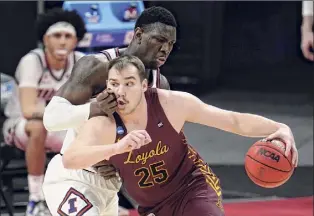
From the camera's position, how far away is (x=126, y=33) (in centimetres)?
645

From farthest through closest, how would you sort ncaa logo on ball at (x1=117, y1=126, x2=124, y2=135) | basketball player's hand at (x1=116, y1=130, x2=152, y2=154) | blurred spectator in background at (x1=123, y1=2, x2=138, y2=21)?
blurred spectator in background at (x1=123, y1=2, x2=138, y2=21)
ncaa logo on ball at (x1=117, y1=126, x2=124, y2=135)
basketball player's hand at (x1=116, y1=130, x2=152, y2=154)

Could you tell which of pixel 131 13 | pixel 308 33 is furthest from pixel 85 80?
pixel 131 13

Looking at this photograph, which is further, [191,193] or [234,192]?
[234,192]

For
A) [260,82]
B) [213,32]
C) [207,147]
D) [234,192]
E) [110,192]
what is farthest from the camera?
[260,82]

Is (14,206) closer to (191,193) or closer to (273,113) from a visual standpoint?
(191,193)

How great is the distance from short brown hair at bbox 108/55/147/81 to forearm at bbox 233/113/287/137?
0.46 m

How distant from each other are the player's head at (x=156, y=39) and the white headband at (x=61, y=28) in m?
2.02

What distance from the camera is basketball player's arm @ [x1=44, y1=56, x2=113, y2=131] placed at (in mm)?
3582

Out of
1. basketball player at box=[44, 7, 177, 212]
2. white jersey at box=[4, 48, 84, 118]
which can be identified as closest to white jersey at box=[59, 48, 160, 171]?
basketball player at box=[44, 7, 177, 212]

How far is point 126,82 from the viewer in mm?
3270

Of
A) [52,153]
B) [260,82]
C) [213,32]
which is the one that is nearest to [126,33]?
[52,153]

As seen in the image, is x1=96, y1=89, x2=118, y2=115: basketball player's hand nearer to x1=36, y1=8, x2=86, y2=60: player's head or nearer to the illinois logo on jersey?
the illinois logo on jersey

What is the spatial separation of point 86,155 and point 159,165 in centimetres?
44

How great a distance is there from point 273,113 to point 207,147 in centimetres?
153
